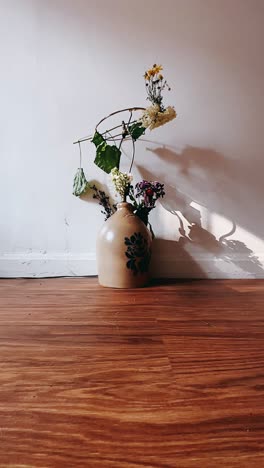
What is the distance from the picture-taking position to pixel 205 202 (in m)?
1.87

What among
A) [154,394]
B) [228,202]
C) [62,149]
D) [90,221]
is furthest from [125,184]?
[154,394]

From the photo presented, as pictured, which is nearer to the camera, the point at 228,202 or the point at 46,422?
the point at 46,422

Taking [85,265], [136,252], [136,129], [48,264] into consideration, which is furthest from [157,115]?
[48,264]

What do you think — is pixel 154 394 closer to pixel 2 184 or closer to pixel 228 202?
pixel 228 202

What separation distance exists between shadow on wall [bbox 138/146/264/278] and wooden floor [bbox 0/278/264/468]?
2.14 feet

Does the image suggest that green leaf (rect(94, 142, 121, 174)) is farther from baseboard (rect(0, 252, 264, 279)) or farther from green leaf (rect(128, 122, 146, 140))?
baseboard (rect(0, 252, 264, 279))

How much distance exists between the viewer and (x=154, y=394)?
590mm

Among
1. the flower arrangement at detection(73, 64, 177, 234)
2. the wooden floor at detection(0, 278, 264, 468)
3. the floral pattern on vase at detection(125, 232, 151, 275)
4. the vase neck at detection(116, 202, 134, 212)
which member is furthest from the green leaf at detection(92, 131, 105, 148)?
the wooden floor at detection(0, 278, 264, 468)

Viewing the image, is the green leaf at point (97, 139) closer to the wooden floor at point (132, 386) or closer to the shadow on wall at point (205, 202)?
the shadow on wall at point (205, 202)

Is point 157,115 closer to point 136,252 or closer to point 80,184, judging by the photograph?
point 80,184

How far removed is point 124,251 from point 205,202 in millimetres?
579

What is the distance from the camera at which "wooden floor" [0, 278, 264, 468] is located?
0.44 metres

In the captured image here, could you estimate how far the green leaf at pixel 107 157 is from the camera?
5.69 ft

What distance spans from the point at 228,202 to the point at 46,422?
157 cm
